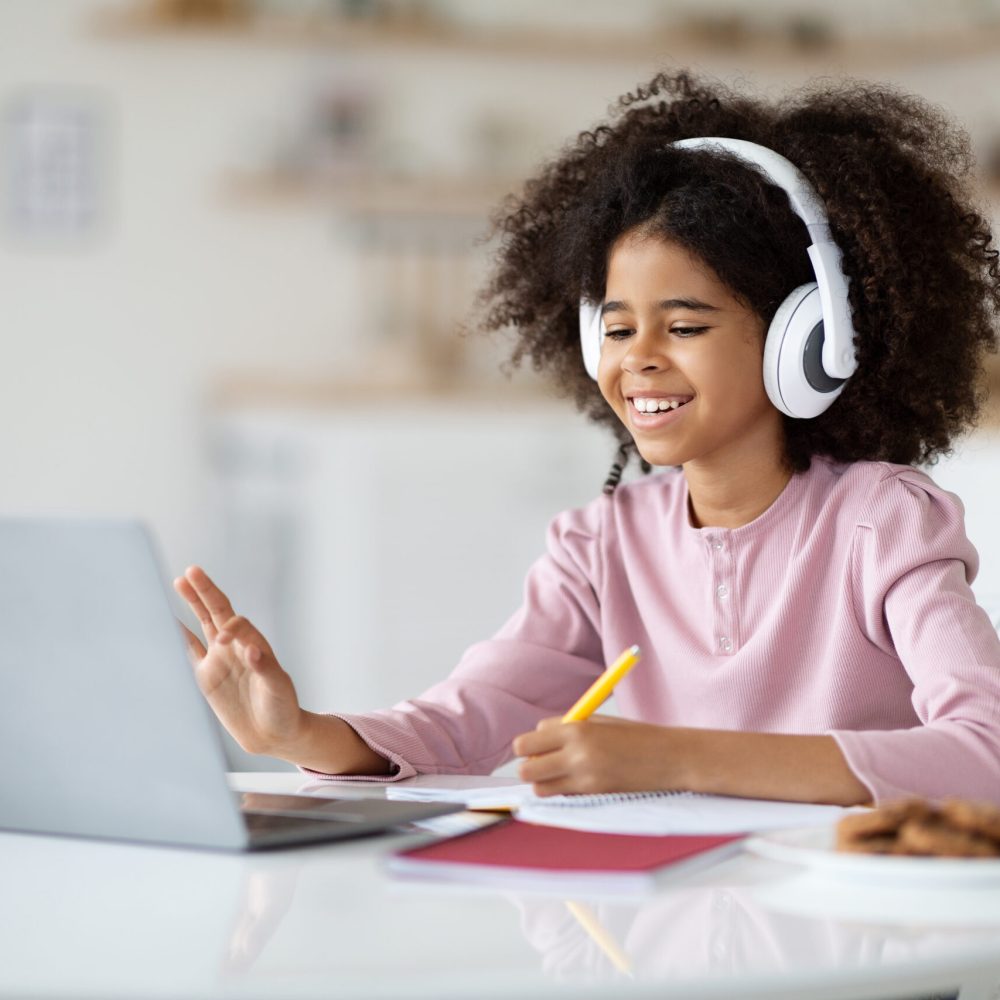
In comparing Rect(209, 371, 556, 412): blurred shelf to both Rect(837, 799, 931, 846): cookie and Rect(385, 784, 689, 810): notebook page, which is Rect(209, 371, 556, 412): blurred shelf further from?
Rect(837, 799, 931, 846): cookie

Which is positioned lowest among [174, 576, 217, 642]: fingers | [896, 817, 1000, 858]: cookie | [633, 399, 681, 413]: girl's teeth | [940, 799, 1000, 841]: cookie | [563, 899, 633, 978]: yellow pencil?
[563, 899, 633, 978]: yellow pencil

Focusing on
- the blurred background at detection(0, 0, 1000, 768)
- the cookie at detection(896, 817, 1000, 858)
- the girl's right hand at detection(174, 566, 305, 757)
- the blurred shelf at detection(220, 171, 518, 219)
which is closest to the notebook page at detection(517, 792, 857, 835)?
the cookie at detection(896, 817, 1000, 858)

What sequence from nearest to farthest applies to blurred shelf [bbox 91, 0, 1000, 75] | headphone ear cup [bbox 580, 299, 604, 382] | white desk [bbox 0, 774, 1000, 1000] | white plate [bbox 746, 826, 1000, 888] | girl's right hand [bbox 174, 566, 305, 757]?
white desk [bbox 0, 774, 1000, 1000] → white plate [bbox 746, 826, 1000, 888] → girl's right hand [bbox 174, 566, 305, 757] → headphone ear cup [bbox 580, 299, 604, 382] → blurred shelf [bbox 91, 0, 1000, 75]

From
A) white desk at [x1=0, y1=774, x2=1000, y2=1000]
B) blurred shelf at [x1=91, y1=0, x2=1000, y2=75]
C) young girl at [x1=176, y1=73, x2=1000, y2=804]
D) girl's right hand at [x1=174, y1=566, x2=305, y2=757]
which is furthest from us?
blurred shelf at [x1=91, y1=0, x2=1000, y2=75]

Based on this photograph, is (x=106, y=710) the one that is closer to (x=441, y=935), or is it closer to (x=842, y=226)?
(x=441, y=935)

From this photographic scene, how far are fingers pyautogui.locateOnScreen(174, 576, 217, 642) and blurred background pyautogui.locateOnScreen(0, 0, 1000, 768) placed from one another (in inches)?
116

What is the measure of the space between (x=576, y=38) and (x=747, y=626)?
3.20 meters

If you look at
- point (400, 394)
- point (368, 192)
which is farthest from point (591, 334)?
point (368, 192)

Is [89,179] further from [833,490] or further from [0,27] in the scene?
[833,490]

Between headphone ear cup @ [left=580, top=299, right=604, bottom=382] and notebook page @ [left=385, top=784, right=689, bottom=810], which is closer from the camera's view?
notebook page @ [left=385, top=784, right=689, bottom=810]

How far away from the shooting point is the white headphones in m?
1.16

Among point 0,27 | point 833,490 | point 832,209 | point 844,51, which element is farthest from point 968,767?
point 0,27

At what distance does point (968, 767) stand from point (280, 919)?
49 cm

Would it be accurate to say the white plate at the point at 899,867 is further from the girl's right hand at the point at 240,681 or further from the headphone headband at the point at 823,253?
the headphone headband at the point at 823,253
